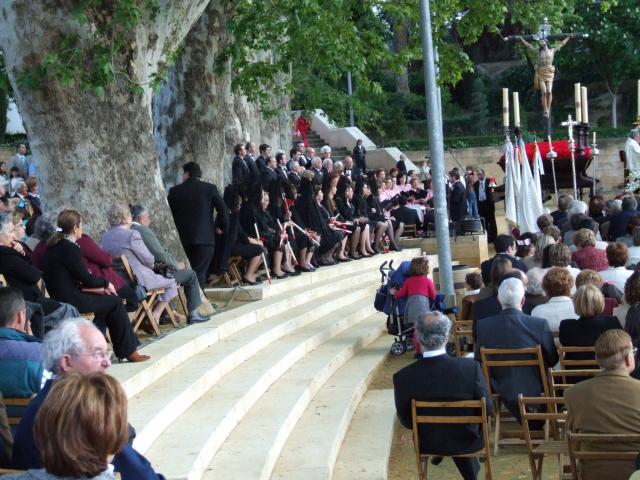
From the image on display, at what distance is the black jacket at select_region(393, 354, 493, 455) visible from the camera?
8.05 m

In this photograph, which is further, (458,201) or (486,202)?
(486,202)

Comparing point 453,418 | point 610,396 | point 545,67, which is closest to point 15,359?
point 453,418

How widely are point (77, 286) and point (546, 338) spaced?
393 centimetres

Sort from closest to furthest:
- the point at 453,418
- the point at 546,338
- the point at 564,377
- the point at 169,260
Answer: the point at 453,418 < the point at 564,377 < the point at 546,338 < the point at 169,260

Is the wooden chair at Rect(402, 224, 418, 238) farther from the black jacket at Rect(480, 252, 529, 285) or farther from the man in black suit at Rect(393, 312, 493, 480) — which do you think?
the man in black suit at Rect(393, 312, 493, 480)

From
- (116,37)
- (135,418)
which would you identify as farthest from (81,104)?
(135,418)

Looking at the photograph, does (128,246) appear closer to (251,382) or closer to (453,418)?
(251,382)

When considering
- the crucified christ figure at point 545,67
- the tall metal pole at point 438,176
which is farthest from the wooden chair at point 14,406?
the crucified christ figure at point 545,67

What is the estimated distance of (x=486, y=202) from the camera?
27469mm

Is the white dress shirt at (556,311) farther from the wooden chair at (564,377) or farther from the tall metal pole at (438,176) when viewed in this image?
the tall metal pole at (438,176)

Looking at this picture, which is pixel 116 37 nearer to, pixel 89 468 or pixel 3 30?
pixel 3 30

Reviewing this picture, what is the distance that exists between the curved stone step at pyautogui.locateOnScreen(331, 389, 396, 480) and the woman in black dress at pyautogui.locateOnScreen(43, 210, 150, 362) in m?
1.97

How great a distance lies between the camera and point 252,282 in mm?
16406

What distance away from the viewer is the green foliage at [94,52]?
12344mm
